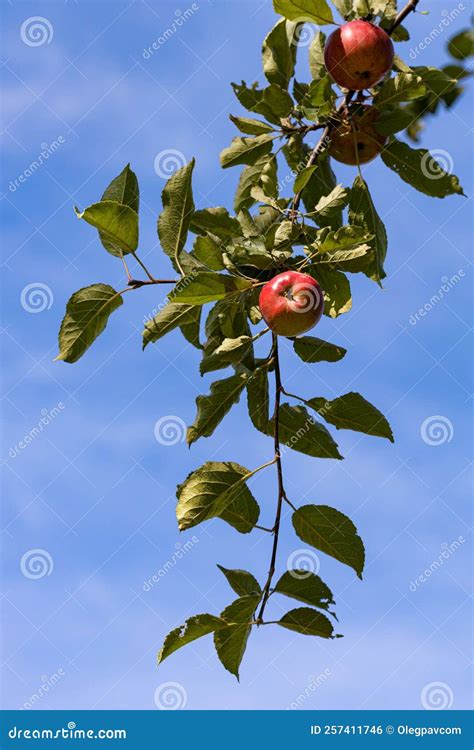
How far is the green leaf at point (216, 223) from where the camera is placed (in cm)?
269

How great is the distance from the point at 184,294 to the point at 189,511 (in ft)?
1.88

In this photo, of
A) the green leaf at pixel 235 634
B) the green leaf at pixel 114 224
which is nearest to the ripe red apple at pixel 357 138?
the green leaf at pixel 114 224

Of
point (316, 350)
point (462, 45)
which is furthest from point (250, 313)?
point (462, 45)

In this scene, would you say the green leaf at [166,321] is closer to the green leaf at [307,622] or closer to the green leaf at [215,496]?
the green leaf at [215,496]

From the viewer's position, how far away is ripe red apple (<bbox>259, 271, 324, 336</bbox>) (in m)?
2.32

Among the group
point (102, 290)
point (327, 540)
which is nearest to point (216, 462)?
point (327, 540)

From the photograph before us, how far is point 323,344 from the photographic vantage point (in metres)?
2.63

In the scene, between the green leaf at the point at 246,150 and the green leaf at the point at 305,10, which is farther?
the green leaf at the point at 246,150

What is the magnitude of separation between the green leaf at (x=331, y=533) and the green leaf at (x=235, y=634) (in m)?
0.24

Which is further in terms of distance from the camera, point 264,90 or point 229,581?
point 264,90

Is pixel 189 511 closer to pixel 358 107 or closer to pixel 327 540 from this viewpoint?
pixel 327 540

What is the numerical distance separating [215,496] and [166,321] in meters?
0.49

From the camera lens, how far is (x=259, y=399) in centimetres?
267

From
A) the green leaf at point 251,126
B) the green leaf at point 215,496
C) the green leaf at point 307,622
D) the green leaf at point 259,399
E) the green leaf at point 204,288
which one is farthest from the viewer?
the green leaf at point 251,126
